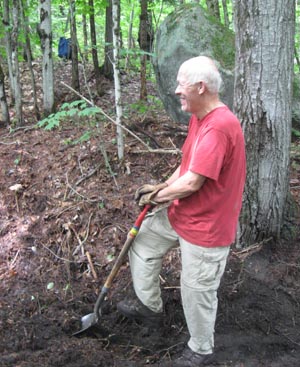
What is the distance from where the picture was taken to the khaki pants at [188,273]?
2.82 metres

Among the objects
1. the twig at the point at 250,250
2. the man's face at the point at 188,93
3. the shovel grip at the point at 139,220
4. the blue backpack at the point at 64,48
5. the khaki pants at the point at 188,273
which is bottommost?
the twig at the point at 250,250

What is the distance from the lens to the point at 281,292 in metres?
3.78

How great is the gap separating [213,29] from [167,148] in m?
2.21

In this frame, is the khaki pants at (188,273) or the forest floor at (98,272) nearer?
the khaki pants at (188,273)

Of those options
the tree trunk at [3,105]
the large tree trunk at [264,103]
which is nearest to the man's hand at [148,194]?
the large tree trunk at [264,103]

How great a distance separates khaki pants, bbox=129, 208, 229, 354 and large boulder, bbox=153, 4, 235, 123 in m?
3.22

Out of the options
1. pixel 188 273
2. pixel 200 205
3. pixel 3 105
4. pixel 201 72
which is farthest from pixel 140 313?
pixel 3 105

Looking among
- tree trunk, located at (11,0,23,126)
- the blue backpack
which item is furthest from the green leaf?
the blue backpack

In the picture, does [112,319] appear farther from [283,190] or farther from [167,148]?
[167,148]

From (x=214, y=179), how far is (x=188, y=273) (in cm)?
82

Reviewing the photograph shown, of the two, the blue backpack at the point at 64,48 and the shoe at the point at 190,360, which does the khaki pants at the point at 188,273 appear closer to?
the shoe at the point at 190,360

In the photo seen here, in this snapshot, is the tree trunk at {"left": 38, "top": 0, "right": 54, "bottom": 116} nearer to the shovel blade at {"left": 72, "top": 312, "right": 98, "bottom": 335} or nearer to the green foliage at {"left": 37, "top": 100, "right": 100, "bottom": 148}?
the green foliage at {"left": 37, "top": 100, "right": 100, "bottom": 148}

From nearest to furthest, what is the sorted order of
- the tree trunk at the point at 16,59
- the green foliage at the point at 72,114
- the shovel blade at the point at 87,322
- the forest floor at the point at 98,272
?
the forest floor at the point at 98,272, the shovel blade at the point at 87,322, the green foliage at the point at 72,114, the tree trunk at the point at 16,59

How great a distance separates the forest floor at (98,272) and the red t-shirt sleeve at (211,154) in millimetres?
1679
